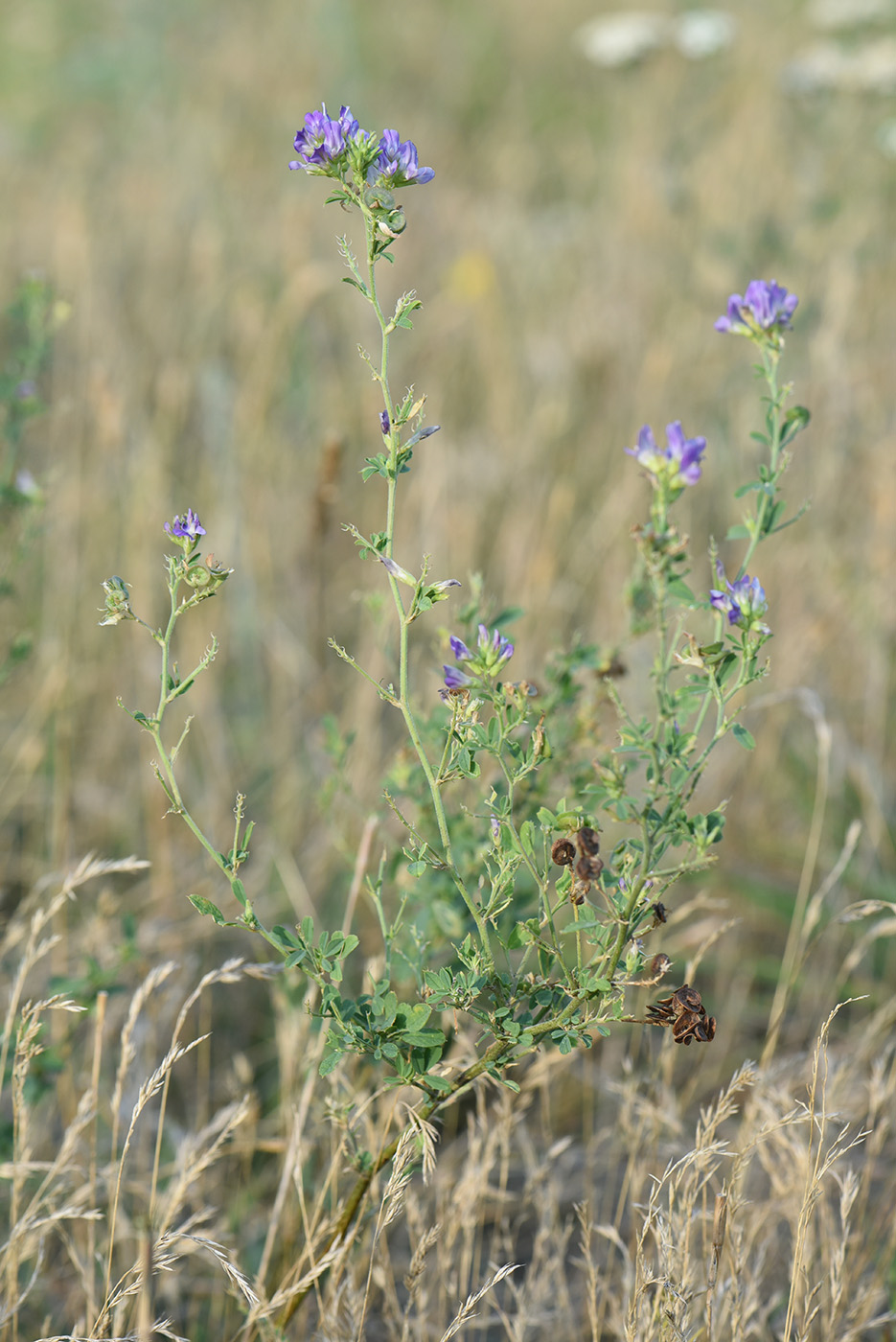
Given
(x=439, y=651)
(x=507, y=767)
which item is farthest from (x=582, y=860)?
(x=439, y=651)

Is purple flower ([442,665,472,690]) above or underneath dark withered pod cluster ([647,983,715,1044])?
above

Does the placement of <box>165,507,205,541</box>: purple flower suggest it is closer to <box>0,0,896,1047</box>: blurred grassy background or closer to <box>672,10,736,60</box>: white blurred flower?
<box>0,0,896,1047</box>: blurred grassy background

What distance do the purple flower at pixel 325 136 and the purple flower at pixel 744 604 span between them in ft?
1.64

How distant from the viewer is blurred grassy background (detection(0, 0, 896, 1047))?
7.70 ft

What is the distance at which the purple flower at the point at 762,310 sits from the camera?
3.52ft

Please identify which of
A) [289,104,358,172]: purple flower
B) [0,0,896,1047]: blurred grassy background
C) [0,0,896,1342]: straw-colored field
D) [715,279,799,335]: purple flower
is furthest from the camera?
[0,0,896,1047]: blurred grassy background

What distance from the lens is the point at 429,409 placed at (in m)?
3.38

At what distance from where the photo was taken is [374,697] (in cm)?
247

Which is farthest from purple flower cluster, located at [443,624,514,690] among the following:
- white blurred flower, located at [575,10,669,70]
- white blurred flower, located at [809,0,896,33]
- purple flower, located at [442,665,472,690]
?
white blurred flower, located at [809,0,896,33]

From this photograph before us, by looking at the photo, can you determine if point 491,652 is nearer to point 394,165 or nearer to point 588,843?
point 588,843

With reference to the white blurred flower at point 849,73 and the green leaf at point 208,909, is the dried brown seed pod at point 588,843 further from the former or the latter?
the white blurred flower at point 849,73

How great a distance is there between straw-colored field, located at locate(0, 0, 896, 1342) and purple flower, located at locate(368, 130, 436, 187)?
0.59 meters

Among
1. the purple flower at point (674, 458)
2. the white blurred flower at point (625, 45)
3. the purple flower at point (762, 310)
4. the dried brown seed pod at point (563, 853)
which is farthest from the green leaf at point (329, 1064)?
the white blurred flower at point (625, 45)

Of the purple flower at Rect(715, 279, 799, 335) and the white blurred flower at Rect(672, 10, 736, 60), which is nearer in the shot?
the purple flower at Rect(715, 279, 799, 335)
